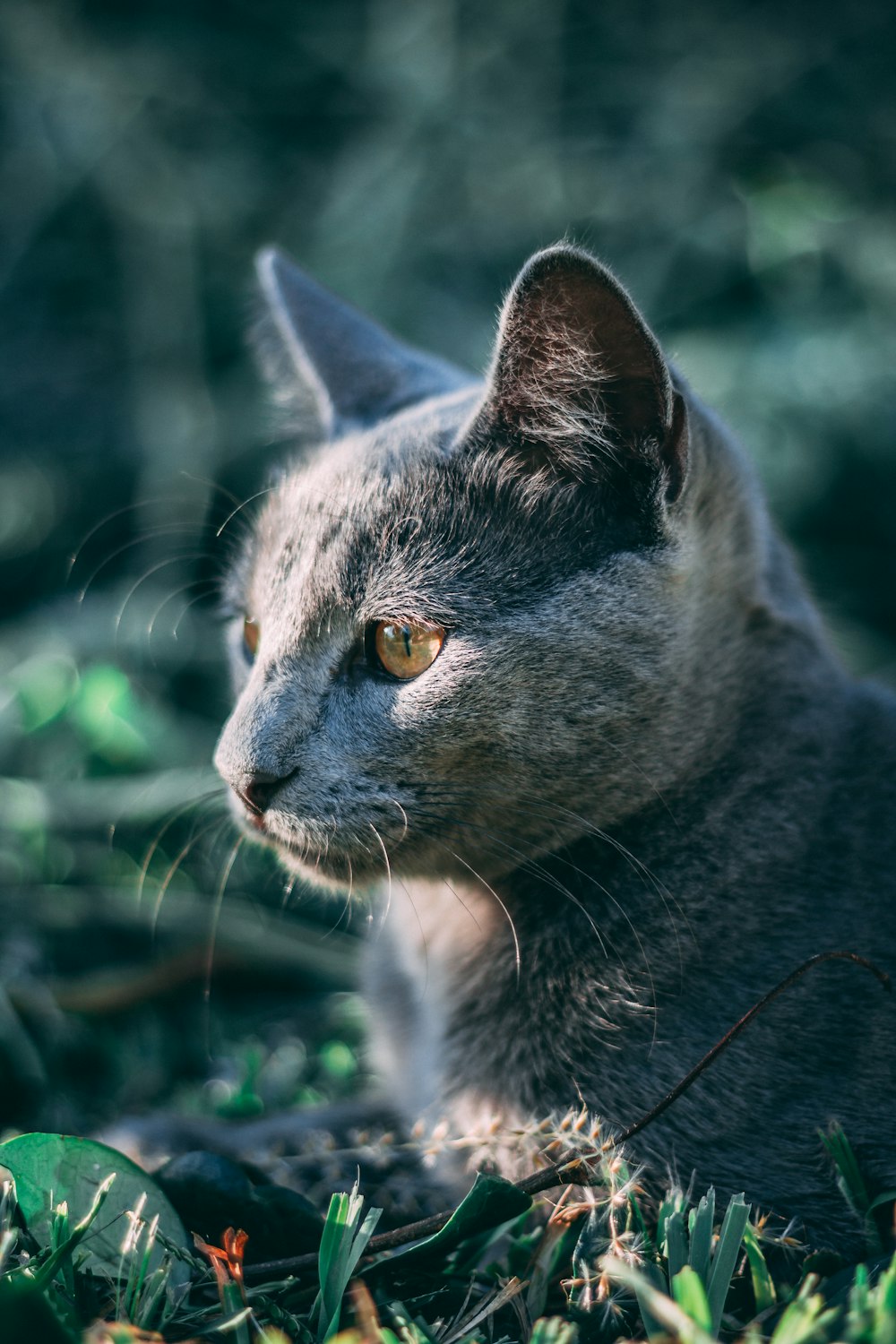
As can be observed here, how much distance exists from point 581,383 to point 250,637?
60cm

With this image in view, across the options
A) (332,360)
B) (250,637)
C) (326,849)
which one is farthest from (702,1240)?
(332,360)

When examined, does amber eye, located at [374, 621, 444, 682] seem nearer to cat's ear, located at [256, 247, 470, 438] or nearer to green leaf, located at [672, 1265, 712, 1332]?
cat's ear, located at [256, 247, 470, 438]

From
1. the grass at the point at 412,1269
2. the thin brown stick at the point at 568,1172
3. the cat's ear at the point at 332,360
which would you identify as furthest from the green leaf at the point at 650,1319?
the cat's ear at the point at 332,360

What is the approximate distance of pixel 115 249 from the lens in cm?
343

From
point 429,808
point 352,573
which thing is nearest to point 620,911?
point 429,808

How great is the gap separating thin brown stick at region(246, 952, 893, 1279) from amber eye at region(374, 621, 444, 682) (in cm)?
50

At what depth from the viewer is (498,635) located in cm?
116

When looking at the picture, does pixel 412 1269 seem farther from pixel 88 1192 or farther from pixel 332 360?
pixel 332 360

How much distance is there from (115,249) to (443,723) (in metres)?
2.90

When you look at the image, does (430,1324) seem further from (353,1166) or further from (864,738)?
(864,738)

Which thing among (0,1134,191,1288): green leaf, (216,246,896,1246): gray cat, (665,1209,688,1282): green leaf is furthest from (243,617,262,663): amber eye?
(665,1209,688,1282): green leaf

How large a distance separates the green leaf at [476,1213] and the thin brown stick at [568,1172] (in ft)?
0.05

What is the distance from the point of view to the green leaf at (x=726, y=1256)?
2.85 feet

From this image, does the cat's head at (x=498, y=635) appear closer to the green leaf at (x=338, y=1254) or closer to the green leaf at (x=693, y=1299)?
the green leaf at (x=338, y=1254)
